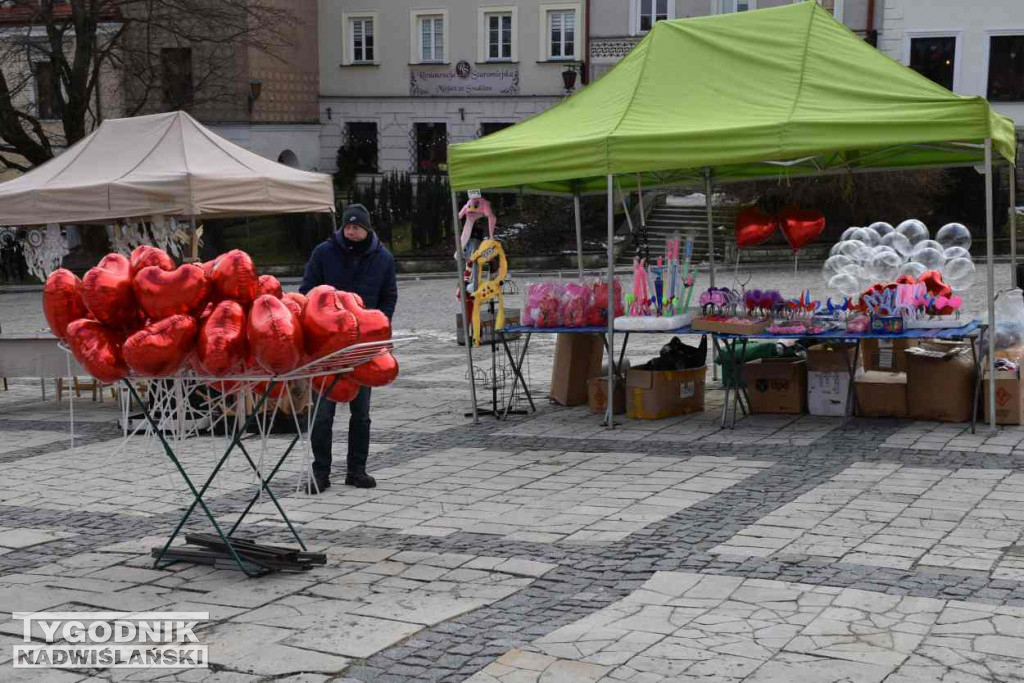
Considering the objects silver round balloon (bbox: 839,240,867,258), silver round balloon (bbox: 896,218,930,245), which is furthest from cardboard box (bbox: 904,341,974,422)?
silver round balloon (bbox: 896,218,930,245)

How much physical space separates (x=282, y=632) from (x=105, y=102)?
3569cm

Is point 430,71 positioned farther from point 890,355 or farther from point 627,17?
point 890,355

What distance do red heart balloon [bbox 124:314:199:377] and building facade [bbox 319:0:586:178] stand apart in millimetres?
33409

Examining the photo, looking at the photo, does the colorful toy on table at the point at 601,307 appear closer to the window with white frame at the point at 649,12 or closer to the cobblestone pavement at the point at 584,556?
the cobblestone pavement at the point at 584,556

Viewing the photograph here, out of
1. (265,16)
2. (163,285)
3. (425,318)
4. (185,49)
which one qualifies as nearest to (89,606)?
(163,285)

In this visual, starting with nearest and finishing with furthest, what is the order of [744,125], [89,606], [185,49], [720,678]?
1. [720,678]
2. [89,606]
3. [744,125]
4. [185,49]

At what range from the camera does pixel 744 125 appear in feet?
32.0

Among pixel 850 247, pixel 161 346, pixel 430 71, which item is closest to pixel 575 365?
pixel 850 247

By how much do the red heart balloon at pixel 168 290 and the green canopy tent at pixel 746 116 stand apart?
471cm

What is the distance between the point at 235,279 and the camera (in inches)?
237

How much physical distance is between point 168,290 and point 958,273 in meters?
7.42

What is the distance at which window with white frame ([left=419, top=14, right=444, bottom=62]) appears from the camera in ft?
131

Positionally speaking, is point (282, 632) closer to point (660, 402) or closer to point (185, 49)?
point (660, 402)

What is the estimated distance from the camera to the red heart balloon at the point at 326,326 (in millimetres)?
5922
